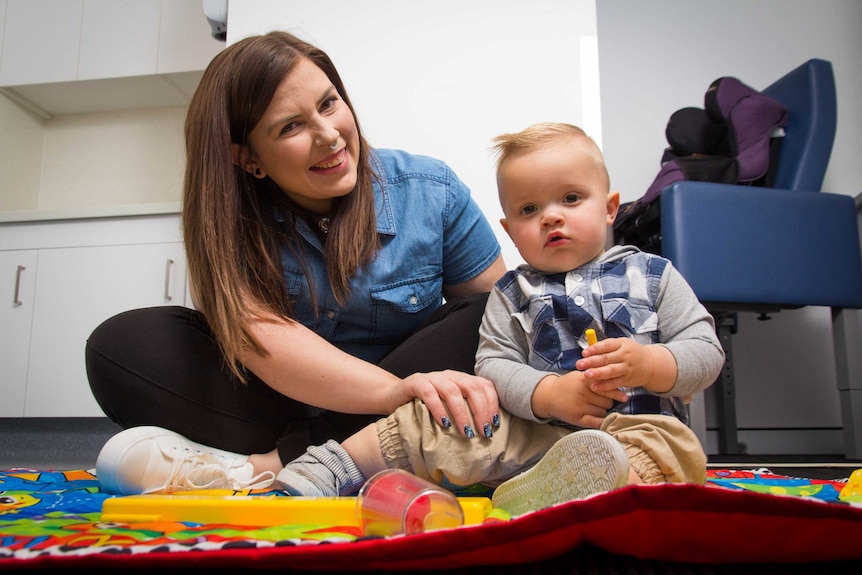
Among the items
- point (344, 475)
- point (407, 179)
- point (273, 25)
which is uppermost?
point (273, 25)

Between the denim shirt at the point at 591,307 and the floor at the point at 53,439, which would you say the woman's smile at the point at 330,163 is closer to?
the denim shirt at the point at 591,307

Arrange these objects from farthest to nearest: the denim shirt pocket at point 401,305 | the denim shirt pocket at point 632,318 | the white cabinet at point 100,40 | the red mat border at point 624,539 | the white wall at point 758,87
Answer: the white cabinet at point 100,40
the white wall at point 758,87
the denim shirt pocket at point 401,305
the denim shirt pocket at point 632,318
the red mat border at point 624,539

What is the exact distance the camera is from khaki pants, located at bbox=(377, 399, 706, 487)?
25.9 inches

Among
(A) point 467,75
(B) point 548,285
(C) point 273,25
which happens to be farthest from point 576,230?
(C) point 273,25

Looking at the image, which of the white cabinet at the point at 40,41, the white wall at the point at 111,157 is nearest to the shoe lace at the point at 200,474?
the white wall at the point at 111,157

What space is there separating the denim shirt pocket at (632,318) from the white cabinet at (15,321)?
2183mm

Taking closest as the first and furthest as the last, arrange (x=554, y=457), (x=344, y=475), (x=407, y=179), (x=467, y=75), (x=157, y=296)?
(x=554, y=457)
(x=344, y=475)
(x=407, y=179)
(x=467, y=75)
(x=157, y=296)

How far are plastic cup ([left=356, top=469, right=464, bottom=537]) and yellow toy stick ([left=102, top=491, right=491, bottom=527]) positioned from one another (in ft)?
0.11

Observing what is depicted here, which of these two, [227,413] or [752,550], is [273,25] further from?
[752,550]

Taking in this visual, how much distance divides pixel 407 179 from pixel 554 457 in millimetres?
624

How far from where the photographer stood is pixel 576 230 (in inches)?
32.0

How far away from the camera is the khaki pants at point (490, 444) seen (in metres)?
0.66

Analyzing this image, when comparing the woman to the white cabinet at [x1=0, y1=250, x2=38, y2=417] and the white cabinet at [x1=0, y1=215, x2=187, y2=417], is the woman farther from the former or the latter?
the white cabinet at [x1=0, y1=250, x2=38, y2=417]

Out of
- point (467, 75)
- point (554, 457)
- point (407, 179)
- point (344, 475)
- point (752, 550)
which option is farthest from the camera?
point (467, 75)
